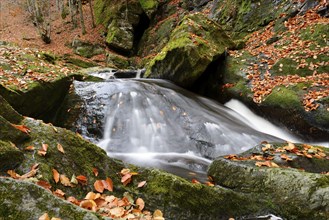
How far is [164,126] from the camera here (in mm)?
7281

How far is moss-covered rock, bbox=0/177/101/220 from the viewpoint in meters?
1.76

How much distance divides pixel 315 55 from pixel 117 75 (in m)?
7.87

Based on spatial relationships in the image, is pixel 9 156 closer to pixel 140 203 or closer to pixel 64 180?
pixel 64 180

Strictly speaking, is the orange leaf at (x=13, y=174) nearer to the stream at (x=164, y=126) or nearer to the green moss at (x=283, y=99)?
the stream at (x=164, y=126)

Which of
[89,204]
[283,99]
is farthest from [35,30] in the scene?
[89,204]

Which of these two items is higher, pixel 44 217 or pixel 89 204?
pixel 44 217

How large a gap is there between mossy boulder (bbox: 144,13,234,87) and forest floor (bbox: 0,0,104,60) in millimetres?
8928

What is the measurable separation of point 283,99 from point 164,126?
11.4ft

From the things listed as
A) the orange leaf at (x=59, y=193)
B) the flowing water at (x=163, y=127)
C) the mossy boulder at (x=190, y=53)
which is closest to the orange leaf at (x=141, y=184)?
the orange leaf at (x=59, y=193)

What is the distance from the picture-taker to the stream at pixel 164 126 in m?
6.25

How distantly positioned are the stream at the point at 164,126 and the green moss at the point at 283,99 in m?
0.62

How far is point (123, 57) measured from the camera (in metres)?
19.1

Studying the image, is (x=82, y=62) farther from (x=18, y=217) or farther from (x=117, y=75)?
(x=18, y=217)

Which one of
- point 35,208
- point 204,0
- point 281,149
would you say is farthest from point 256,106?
point 204,0
